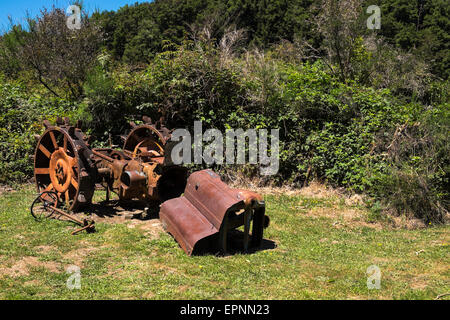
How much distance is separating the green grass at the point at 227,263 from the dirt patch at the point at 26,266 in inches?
0.5

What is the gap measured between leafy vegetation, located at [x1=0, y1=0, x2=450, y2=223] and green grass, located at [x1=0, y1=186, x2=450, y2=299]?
1860mm

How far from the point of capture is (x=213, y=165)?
1082cm

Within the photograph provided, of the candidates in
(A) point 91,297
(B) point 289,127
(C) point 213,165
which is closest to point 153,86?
(C) point 213,165

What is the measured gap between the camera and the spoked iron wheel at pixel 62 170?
7113 millimetres

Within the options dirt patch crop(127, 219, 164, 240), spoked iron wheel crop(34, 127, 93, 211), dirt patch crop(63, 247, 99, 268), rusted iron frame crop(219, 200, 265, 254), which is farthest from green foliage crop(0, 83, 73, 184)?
rusted iron frame crop(219, 200, 265, 254)

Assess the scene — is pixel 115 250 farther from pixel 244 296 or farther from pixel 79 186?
pixel 244 296

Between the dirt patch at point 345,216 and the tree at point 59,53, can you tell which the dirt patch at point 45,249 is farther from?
the tree at point 59,53

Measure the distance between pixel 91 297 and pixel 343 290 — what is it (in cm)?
293

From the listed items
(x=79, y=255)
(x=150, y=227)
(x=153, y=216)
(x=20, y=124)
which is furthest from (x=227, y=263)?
(x=20, y=124)

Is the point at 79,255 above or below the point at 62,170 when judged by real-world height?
below

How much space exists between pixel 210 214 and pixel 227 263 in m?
0.76

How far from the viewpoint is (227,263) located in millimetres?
5523

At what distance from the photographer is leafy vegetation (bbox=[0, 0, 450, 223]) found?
8734mm

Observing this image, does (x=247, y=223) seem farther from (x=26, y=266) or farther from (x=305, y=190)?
(x=305, y=190)
